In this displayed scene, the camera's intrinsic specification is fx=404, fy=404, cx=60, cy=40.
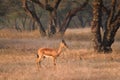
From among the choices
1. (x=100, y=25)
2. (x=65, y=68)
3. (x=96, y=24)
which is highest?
(x=65, y=68)

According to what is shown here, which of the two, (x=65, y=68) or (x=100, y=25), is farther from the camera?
(x=100, y=25)

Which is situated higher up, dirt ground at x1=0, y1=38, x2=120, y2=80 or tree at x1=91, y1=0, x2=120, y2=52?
dirt ground at x1=0, y1=38, x2=120, y2=80

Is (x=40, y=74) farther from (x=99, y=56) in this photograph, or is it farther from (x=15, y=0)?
(x=15, y=0)

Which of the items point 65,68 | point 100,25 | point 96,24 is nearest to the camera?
→ point 65,68

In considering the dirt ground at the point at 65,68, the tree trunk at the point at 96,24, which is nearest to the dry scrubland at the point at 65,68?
the dirt ground at the point at 65,68

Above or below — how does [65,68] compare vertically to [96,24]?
above

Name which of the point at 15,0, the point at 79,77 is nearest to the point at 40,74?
the point at 79,77

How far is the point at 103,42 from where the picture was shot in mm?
22297

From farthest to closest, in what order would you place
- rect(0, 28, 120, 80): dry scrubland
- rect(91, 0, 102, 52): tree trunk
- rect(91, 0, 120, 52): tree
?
rect(91, 0, 120, 52): tree
rect(91, 0, 102, 52): tree trunk
rect(0, 28, 120, 80): dry scrubland

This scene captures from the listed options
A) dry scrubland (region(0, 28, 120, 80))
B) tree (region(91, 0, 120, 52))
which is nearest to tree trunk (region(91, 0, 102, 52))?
tree (region(91, 0, 120, 52))

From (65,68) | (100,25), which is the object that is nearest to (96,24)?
(100,25)

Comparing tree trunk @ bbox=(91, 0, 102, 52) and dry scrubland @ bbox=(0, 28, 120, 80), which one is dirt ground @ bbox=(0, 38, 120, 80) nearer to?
dry scrubland @ bbox=(0, 28, 120, 80)

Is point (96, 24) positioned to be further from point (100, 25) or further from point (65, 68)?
point (65, 68)

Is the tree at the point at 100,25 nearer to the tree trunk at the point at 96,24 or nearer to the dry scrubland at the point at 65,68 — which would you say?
the tree trunk at the point at 96,24
